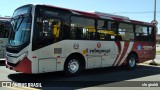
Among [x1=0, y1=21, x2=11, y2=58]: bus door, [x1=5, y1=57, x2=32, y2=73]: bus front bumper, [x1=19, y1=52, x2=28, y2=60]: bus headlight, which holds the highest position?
[x1=0, y1=21, x2=11, y2=58]: bus door

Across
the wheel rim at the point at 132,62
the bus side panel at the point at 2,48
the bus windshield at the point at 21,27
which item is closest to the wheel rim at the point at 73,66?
the bus windshield at the point at 21,27

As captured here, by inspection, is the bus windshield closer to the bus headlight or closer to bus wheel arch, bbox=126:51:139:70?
the bus headlight

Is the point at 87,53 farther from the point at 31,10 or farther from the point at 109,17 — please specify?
the point at 31,10

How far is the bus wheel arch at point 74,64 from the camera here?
13.4 meters

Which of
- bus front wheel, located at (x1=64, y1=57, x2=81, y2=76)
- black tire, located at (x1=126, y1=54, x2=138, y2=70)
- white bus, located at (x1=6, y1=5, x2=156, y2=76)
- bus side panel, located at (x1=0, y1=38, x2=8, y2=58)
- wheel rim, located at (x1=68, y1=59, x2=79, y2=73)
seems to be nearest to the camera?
white bus, located at (x1=6, y1=5, x2=156, y2=76)

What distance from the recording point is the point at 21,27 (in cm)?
1235

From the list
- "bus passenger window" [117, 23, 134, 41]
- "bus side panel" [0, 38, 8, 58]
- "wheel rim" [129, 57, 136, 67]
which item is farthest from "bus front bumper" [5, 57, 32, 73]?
"wheel rim" [129, 57, 136, 67]

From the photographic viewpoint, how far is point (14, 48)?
40.3ft

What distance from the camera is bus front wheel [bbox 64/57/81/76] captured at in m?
13.4

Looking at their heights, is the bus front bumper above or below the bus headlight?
below

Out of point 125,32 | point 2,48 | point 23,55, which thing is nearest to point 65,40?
point 23,55

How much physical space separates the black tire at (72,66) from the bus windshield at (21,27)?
240cm

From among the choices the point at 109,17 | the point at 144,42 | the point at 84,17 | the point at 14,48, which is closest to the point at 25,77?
the point at 14,48

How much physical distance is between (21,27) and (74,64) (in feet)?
9.97
